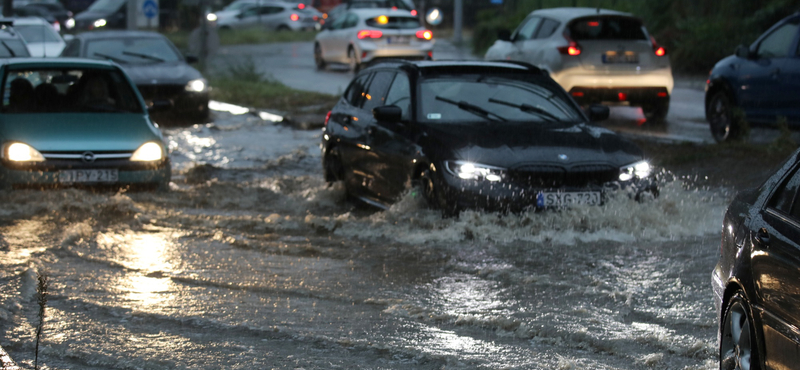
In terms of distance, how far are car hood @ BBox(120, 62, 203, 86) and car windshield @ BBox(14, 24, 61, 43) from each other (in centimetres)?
755

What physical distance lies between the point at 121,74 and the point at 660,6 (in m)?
20.1

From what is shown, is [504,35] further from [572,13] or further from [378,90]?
[378,90]

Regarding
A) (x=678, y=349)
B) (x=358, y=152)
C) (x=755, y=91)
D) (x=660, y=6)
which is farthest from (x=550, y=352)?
(x=660, y=6)

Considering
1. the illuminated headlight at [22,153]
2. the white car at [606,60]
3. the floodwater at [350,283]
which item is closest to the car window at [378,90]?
the floodwater at [350,283]

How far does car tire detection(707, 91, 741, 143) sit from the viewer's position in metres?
13.2

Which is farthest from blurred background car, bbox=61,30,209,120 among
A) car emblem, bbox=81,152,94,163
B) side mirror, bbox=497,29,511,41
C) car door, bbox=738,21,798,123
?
car door, bbox=738,21,798,123

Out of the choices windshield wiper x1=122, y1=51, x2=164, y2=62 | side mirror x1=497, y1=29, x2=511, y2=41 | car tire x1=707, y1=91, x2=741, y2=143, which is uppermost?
side mirror x1=497, y1=29, x2=511, y2=41

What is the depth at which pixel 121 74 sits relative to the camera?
11.3 m

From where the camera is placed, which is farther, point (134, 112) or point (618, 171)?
point (134, 112)

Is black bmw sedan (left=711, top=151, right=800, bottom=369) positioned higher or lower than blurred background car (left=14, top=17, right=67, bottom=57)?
higher

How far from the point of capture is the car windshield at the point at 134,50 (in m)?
17.7

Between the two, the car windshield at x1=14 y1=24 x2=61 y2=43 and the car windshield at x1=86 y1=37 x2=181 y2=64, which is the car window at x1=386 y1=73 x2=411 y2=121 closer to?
the car windshield at x1=86 y1=37 x2=181 y2=64

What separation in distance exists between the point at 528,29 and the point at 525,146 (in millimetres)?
8901

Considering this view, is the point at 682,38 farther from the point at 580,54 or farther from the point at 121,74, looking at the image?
the point at 121,74
